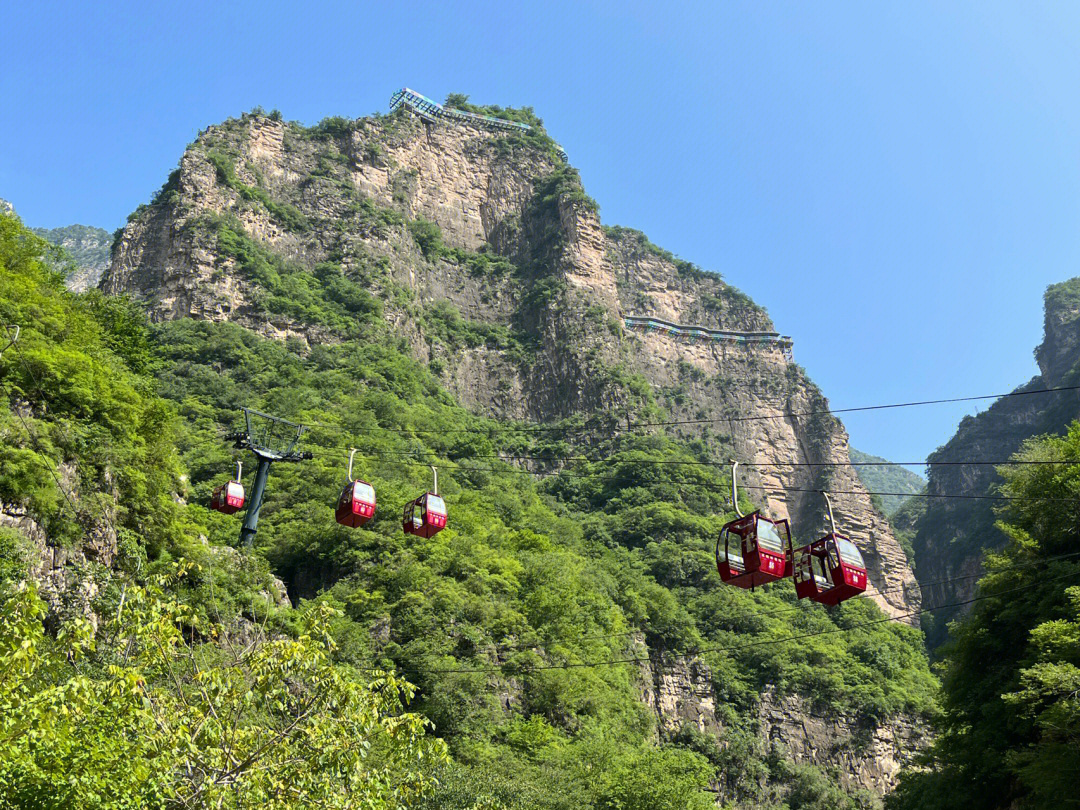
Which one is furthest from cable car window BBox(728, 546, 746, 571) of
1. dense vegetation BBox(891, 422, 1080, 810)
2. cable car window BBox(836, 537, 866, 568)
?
dense vegetation BBox(891, 422, 1080, 810)

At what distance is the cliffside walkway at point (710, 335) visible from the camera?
8031 cm

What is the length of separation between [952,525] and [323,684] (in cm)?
6880

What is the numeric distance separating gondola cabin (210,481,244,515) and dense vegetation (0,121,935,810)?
121 cm

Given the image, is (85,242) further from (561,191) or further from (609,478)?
(609,478)

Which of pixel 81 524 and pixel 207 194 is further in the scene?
pixel 207 194

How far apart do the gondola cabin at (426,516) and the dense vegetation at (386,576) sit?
2.85 m

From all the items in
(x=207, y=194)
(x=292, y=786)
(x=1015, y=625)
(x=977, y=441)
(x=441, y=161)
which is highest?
(x=441, y=161)

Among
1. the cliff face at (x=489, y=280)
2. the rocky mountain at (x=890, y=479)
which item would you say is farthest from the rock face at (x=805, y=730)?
the rocky mountain at (x=890, y=479)

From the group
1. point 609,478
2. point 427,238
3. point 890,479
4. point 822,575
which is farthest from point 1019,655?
point 890,479

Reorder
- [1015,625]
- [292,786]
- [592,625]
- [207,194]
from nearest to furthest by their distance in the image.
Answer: [292,786] → [1015,625] → [592,625] → [207,194]

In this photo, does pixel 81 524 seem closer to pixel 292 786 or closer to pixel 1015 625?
pixel 292 786

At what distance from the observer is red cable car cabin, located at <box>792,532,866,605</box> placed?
1362 centimetres

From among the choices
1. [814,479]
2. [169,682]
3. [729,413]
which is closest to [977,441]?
[814,479]

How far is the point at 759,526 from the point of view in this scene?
1348cm
